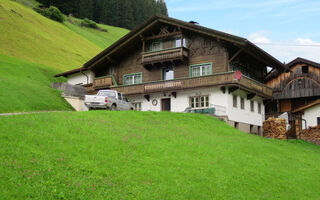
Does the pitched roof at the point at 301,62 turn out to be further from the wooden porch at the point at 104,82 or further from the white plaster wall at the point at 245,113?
the wooden porch at the point at 104,82

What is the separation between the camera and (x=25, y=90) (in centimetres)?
3469

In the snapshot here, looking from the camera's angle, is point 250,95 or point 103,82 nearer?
point 250,95

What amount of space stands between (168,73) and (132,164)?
24.2 meters

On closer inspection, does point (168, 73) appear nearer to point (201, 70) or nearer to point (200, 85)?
point (201, 70)

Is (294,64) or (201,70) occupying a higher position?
(294,64)

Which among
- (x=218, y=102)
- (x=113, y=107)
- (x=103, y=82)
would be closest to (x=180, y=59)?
(x=218, y=102)

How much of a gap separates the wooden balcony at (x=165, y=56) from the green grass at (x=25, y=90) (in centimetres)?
996

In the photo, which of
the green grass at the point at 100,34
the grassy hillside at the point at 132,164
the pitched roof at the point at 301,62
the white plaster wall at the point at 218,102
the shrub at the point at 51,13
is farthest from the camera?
the green grass at the point at 100,34

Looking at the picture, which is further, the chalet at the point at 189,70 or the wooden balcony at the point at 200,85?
the chalet at the point at 189,70

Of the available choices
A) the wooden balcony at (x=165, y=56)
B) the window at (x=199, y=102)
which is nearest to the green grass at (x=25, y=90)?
the wooden balcony at (x=165, y=56)

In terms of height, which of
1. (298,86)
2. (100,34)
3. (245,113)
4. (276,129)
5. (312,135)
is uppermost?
(100,34)

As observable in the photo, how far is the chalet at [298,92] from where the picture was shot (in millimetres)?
37281

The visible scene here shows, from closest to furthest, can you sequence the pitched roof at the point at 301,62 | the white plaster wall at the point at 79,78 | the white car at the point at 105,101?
the white car at the point at 105,101 → the pitched roof at the point at 301,62 → the white plaster wall at the point at 79,78

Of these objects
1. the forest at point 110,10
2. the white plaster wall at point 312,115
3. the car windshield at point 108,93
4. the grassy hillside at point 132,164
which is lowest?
the grassy hillside at point 132,164
